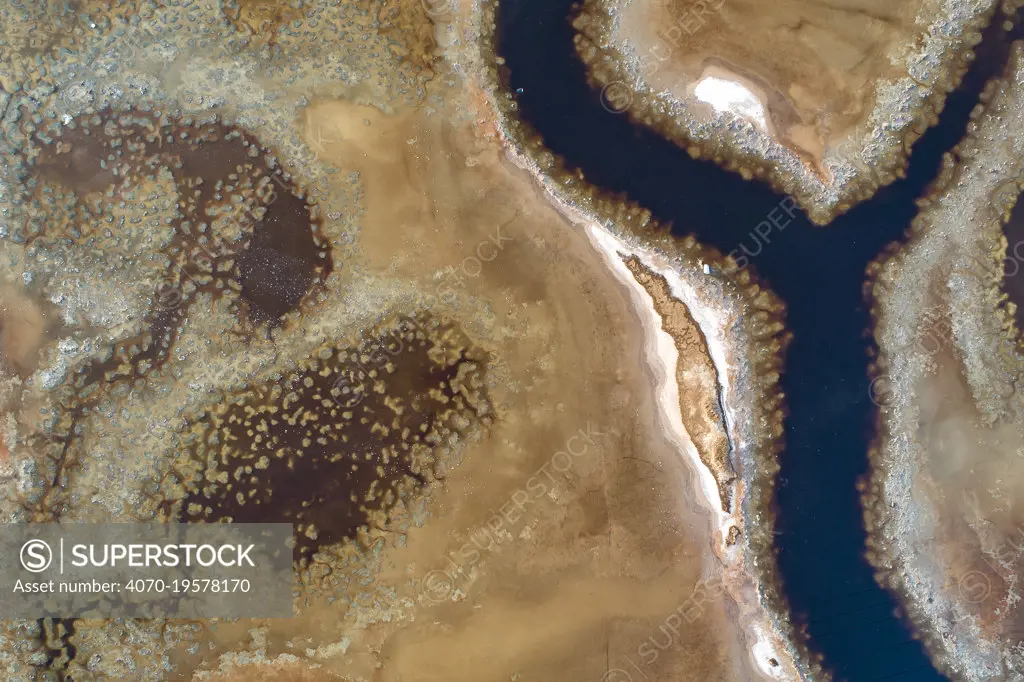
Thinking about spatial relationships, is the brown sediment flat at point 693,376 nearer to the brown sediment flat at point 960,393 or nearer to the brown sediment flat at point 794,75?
the brown sediment flat at point 794,75

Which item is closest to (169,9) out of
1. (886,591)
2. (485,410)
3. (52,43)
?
(52,43)

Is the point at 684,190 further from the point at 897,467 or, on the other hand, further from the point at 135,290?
the point at 135,290

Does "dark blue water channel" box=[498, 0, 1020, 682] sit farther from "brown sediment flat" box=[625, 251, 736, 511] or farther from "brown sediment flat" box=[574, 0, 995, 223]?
"brown sediment flat" box=[625, 251, 736, 511]

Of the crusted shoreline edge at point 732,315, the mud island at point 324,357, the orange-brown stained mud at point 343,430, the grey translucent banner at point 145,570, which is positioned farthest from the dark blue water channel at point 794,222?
the grey translucent banner at point 145,570

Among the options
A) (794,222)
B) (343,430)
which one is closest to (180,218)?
(343,430)

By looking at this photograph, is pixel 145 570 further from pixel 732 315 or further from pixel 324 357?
pixel 732 315

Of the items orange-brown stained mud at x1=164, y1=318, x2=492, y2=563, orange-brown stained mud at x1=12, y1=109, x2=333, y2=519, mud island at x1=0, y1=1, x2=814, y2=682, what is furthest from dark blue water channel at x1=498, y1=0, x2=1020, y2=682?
orange-brown stained mud at x1=12, y1=109, x2=333, y2=519
